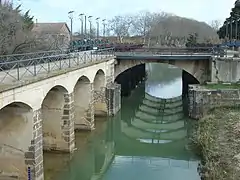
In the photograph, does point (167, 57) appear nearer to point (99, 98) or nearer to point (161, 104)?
point (161, 104)

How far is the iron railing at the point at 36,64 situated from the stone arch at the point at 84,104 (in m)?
→ 1.41

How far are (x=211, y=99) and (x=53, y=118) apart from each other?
1159cm

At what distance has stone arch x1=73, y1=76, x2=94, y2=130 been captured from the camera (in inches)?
909

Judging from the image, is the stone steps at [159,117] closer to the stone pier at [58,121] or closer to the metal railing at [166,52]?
the metal railing at [166,52]

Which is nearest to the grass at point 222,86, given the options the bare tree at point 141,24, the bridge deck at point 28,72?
the bridge deck at point 28,72

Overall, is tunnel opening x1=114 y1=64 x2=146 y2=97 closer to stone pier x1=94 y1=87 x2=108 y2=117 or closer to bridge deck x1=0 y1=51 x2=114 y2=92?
stone pier x1=94 y1=87 x2=108 y2=117

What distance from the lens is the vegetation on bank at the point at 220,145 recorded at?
13.7 metres

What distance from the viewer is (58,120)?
18.6m

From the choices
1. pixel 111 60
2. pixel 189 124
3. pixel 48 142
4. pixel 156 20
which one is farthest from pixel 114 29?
pixel 48 142

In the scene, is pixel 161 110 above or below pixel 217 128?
below

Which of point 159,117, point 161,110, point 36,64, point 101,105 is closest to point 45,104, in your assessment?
point 36,64

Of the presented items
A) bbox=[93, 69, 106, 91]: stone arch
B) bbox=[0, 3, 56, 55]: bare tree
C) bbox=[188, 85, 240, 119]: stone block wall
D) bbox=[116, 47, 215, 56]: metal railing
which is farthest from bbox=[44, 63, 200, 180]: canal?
bbox=[0, 3, 56, 55]: bare tree

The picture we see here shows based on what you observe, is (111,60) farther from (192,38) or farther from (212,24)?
(212,24)

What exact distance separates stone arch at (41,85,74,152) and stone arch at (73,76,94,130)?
4395 mm
